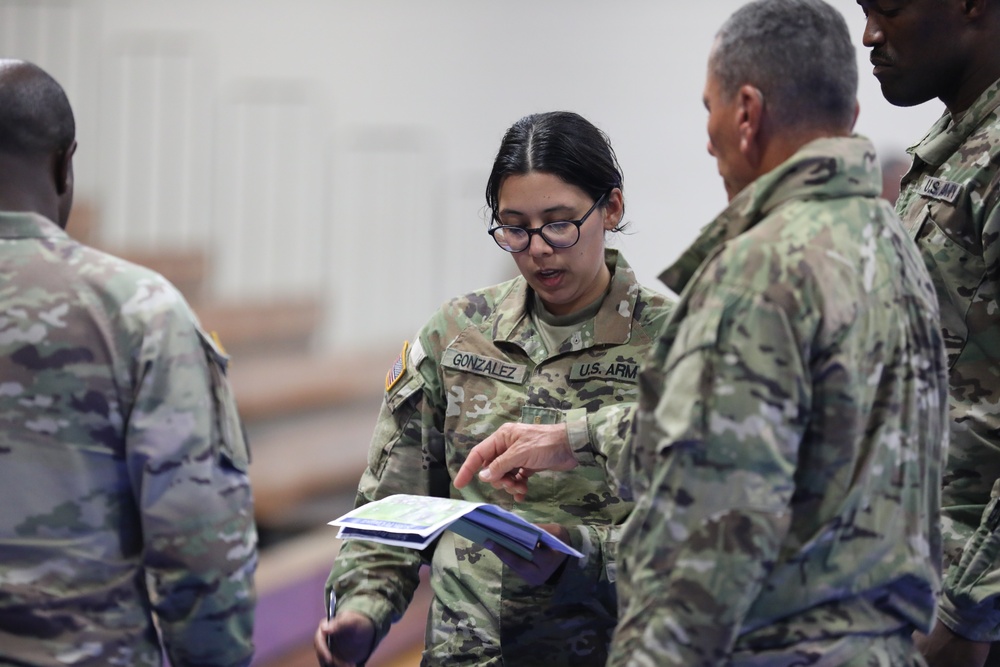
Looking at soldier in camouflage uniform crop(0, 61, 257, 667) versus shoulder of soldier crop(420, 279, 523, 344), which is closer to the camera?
soldier in camouflage uniform crop(0, 61, 257, 667)

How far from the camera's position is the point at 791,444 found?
1.22m

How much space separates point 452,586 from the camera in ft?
6.34

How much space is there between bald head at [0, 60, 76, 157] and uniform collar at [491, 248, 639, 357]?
85 cm

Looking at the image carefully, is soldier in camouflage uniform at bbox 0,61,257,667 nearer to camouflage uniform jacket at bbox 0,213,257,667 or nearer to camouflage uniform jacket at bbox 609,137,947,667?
camouflage uniform jacket at bbox 0,213,257,667

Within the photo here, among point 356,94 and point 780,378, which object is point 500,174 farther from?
point 356,94

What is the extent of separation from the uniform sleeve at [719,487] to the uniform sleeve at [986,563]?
0.64 meters

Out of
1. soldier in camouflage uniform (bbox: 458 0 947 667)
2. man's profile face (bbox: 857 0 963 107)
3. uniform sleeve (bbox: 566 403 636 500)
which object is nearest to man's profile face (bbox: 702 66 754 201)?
soldier in camouflage uniform (bbox: 458 0 947 667)

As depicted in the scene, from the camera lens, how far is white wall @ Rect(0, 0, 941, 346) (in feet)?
14.4

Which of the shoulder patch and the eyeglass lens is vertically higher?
the eyeglass lens

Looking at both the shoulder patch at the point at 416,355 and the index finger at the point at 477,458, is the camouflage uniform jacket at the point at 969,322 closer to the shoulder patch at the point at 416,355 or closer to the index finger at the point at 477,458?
the index finger at the point at 477,458

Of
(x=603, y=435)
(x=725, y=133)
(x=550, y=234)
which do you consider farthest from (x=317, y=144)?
(x=725, y=133)

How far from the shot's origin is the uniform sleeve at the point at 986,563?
5.53ft

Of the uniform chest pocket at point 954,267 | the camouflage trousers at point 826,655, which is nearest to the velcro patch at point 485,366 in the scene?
the uniform chest pocket at point 954,267

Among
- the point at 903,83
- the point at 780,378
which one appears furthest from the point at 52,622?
the point at 903,83
